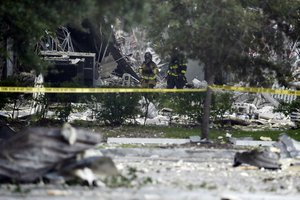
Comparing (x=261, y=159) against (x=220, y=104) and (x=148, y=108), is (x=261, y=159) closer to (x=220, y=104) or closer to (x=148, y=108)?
(x=220, y=104)

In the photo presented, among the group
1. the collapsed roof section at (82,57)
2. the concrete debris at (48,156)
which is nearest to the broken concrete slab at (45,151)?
the concrete debris at (48,156)

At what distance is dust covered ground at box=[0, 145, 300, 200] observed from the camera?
8.17 metres

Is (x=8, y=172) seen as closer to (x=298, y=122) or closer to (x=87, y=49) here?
(x=298, y=122)

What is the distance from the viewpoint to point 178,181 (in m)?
9.23

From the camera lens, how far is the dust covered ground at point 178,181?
8.17m

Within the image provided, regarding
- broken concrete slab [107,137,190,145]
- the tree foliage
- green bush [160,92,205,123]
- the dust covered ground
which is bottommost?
broken concrete slab [107,137,190,145]

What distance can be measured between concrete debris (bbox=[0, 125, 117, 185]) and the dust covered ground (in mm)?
169

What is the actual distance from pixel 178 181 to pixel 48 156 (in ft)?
6.41

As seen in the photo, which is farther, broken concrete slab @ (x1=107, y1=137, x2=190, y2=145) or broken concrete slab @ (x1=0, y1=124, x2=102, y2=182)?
broken concrete slab @ (x1=107, y1=137, x2=190, y2=145)

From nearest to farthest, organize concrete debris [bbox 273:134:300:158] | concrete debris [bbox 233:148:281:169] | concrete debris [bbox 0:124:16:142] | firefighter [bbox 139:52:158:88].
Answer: concrete debris [bbox 233:148:281:169]
concrete debris [bbox 273:134:300:158]
concrete debris [bbox 0:124:16:142]
firefighter [bbox 139:52:158:88]

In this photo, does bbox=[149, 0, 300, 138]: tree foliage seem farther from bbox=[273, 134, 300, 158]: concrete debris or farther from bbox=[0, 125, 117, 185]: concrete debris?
bbox=[0, 125, 117, 185]: concrete debris

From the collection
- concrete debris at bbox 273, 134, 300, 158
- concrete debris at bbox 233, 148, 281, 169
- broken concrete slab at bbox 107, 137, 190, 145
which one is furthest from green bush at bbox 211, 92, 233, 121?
concrete debris at bbox 233, 148, 281, 169

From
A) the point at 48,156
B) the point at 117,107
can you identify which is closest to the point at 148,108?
the point at 117,107

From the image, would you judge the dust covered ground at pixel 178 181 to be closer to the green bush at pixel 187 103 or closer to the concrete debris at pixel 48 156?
the concrete debris at pixel 48 156
